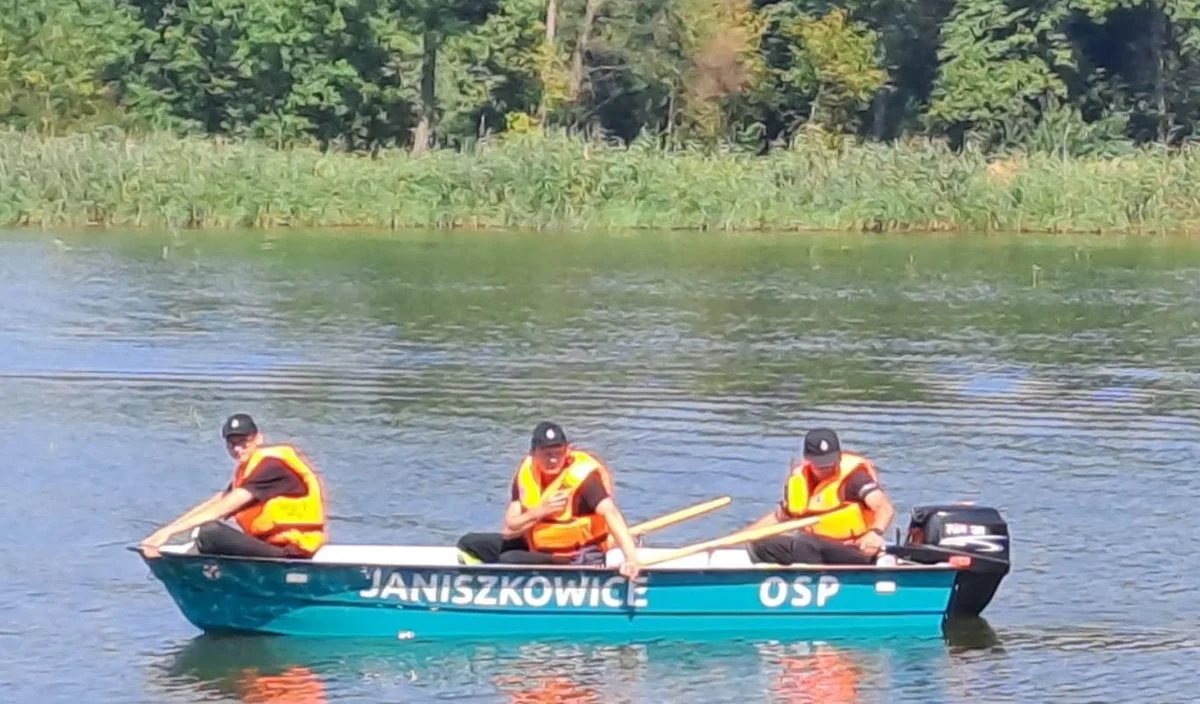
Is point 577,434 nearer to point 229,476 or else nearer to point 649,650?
point 229,476

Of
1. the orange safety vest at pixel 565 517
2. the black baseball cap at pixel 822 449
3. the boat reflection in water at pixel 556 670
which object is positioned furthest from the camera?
the black baseball cap at pixel 822 449

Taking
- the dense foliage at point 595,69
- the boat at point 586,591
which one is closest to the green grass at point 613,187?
the dense foliage at point 595,69

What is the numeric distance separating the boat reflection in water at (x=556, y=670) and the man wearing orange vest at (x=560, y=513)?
57cm

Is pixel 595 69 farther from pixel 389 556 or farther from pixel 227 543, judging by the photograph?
Answer: pixel 227 543

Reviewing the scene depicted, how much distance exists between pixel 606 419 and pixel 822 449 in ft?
30.6

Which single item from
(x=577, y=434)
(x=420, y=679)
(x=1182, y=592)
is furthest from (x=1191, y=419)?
(x=420, y=679)

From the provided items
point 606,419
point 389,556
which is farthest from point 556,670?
point 606,419

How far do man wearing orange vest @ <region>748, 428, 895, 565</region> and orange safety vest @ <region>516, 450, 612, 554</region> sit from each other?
3.71ft

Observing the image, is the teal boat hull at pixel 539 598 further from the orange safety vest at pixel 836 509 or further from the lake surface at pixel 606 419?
the orange safety vest at pixel 836 509

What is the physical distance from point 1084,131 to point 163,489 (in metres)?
49.0

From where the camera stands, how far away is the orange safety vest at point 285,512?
14.8 meters

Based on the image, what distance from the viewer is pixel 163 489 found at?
20.4m

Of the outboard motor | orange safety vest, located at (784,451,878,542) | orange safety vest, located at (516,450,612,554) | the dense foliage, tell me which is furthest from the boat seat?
the dense foliage

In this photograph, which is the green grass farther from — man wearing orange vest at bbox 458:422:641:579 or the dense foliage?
man wearing orange vest at bbox 458:422:641:579
